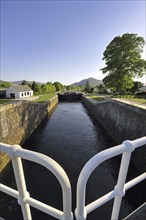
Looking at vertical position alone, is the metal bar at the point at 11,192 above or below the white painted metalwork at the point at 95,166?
below

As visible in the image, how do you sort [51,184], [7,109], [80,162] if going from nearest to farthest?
[51,184] → [80,162] → [7,109]

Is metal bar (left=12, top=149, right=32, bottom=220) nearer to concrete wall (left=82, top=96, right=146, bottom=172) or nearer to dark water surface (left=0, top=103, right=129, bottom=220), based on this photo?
dark water surface (left=0, top=103, right=129, bottom=220)

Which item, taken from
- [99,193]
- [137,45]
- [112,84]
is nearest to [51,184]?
[99,193]

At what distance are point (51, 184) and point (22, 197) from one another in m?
5.27

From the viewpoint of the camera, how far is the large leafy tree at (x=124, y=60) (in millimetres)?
17391

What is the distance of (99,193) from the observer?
546cm

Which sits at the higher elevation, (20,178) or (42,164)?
(42,164)

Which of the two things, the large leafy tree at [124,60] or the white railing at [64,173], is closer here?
the white railing at [64,173]

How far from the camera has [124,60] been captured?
59.2 ft

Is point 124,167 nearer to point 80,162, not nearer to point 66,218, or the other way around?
point 66,218

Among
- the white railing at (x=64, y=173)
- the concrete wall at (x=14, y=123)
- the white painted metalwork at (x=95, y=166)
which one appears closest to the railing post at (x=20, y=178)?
the white railing at (x=64, y=173)

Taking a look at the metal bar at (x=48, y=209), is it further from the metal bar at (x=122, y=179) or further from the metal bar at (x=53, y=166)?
the metal bar at (x=122, y=179)

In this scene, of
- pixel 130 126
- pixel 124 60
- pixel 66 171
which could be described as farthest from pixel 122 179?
pixel 124 60

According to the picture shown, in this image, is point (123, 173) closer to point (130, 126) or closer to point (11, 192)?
point (11, 192)
